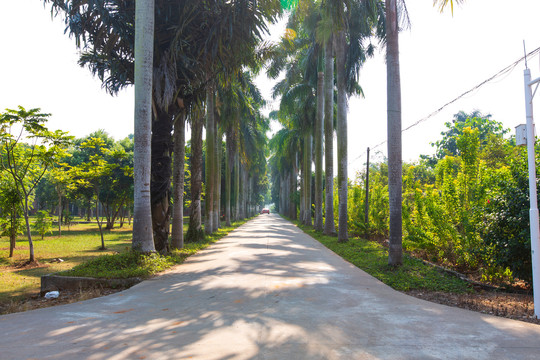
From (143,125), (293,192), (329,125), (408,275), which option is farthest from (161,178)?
(293,192)

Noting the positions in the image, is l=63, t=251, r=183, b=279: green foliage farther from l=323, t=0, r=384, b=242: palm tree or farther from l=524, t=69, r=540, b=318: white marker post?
l=323, t=0, r=384, b=242: palm tree

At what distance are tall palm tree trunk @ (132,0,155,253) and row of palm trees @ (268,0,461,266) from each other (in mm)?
5714

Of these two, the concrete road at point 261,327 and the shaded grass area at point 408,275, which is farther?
the shaded grass area at point 408,275

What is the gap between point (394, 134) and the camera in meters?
9.66

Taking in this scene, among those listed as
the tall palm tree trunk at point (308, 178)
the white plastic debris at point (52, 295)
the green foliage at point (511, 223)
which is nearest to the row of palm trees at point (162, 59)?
the white plastic debris at point (52, 295)

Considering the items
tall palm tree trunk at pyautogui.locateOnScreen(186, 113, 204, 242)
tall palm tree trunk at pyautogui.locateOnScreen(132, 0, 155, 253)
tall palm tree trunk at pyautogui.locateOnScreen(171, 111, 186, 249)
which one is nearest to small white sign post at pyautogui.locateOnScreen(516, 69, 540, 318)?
tall palm tree trunk at pyautogui.locateOnScreen(132, 0, 155, 253)

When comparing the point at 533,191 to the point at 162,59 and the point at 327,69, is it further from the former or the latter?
the point at 327,69

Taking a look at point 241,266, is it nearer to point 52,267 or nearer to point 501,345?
point 501,345

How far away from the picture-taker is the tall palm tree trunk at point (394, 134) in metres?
9.39

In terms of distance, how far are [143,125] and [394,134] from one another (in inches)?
260

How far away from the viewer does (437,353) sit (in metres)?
3.77

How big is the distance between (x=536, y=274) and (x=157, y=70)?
413 inches

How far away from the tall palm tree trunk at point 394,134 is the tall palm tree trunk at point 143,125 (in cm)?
629

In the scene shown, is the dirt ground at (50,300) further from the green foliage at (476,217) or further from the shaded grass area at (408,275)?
the green foliage at (476,217)
